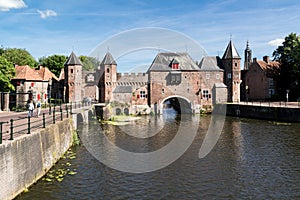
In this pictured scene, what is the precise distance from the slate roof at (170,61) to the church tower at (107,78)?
6369mm

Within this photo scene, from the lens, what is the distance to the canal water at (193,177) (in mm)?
12180

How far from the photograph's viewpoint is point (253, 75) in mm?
58031

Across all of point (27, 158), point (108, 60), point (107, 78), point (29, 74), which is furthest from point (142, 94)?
point (27, 158)

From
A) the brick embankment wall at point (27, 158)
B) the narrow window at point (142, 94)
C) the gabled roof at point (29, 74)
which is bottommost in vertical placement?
the brick embankment wall at point (27, 158)

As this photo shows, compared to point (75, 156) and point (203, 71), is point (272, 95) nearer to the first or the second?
point (203, 71)

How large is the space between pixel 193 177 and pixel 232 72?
38.4 m

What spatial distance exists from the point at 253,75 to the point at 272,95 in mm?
6528

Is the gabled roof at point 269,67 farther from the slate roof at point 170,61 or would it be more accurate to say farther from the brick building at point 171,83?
the slate roof at point 170,61

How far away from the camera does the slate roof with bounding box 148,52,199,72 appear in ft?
156

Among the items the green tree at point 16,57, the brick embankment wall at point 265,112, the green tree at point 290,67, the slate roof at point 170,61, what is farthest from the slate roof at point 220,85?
the green tree at point 16,57

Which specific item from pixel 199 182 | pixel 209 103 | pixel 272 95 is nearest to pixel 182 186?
pixel 199 182

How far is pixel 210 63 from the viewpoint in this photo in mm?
50688

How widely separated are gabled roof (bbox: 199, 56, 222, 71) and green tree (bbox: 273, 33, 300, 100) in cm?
1315

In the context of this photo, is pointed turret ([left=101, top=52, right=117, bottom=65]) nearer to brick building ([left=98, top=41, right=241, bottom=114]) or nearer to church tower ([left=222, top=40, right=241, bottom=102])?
brick building ([left=98, top=41, right=241, bottom=114])
